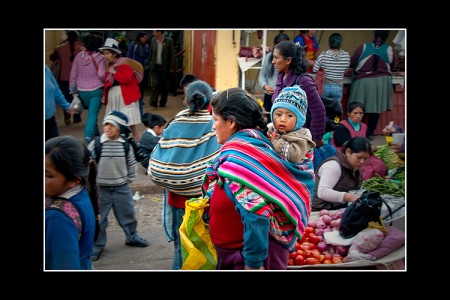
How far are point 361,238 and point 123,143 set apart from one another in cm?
229

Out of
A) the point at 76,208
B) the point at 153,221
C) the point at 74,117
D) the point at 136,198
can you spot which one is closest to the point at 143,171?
the point at 136,198

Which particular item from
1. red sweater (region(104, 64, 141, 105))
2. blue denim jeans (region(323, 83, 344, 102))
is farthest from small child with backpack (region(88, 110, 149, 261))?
blue denim jeans (region(323, 83, 344, 102))

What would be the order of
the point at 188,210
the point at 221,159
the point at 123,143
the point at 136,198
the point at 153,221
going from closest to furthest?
the point at 221,159, the point at 188,210, the point at 123,143, the point at 153,221, the point at 136,198

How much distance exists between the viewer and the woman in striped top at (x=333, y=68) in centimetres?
882

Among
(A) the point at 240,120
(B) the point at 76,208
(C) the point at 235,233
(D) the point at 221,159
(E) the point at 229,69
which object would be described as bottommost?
(C) the point at 235,233

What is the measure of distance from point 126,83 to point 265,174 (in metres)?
5.81

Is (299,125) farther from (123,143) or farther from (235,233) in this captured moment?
(123,143)

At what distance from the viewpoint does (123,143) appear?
5.57 meters

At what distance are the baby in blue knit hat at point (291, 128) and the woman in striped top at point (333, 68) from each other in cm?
522

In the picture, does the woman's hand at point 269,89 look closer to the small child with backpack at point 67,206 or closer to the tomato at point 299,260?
the tomato at point 299,260

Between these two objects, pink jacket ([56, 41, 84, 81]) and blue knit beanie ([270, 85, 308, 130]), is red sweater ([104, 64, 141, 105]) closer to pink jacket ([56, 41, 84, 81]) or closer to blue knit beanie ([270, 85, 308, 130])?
pink jacket ([56, 41, 84, 81])

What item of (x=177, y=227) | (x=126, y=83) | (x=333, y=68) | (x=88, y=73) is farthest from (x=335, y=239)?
(x=88, y=73)

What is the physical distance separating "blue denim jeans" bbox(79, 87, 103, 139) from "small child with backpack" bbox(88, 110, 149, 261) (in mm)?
3190

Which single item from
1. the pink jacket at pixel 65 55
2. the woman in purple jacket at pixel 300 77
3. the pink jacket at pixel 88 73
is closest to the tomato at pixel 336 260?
the woman in purple jacket at pixel 300 77
